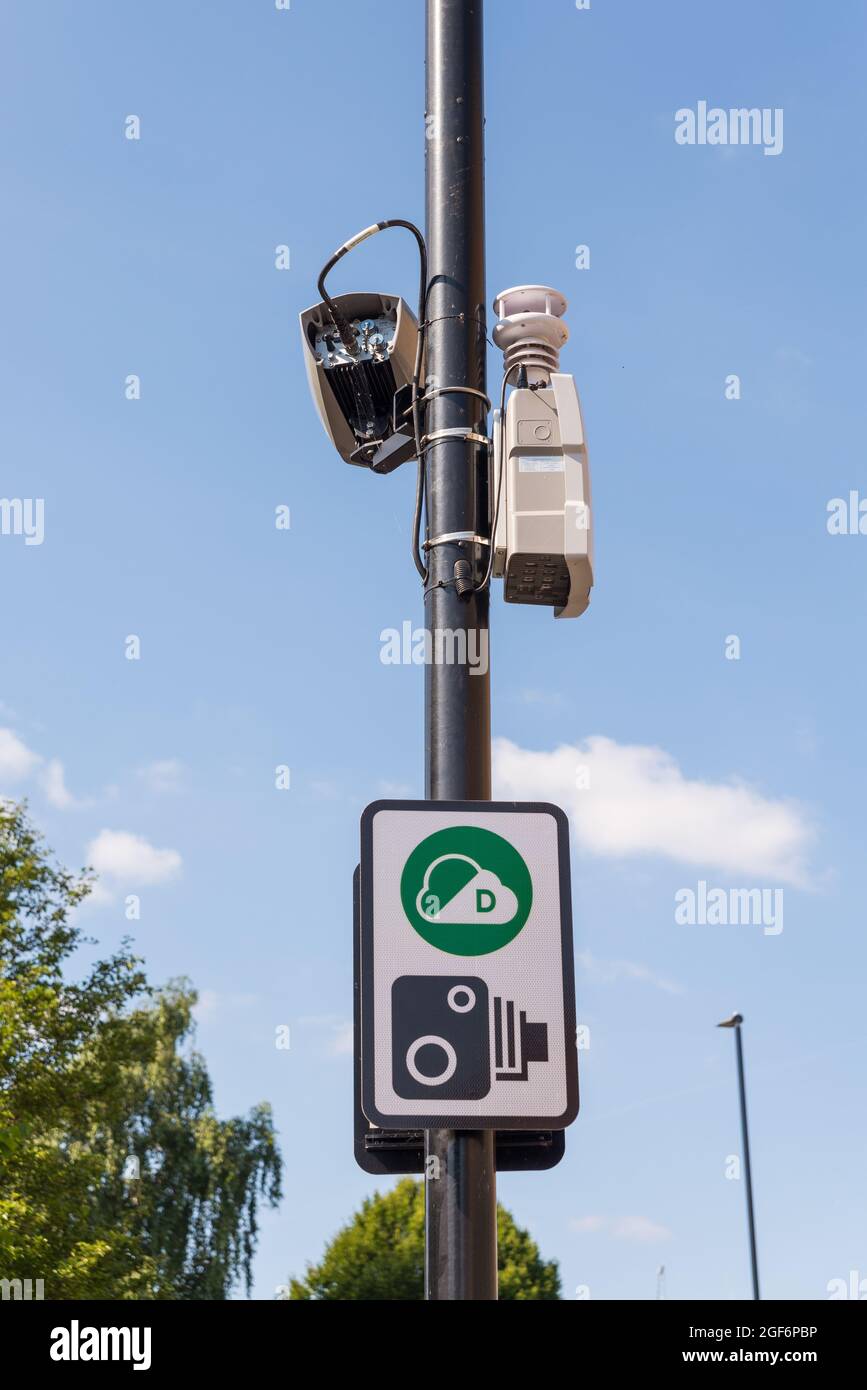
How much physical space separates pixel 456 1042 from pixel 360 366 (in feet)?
8.00

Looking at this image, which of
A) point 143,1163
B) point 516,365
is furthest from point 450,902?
point 143,1163

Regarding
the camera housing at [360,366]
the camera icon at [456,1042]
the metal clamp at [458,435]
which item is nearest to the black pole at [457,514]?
the metal clamp at [458,435]

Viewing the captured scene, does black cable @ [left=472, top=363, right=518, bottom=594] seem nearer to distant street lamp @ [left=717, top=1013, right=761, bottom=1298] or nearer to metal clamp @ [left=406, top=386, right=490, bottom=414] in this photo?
metal clamp @ [left=406, top=386, right=490, bottom=414]

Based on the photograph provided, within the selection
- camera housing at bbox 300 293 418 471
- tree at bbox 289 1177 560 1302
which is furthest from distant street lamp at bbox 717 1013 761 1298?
camera housing at bbox 300 293 418 471

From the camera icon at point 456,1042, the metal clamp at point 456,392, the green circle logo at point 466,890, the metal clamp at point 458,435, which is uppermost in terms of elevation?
the metal clamp at point 456,392

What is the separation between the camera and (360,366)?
4875mm

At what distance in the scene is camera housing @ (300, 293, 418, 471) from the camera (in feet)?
15.6

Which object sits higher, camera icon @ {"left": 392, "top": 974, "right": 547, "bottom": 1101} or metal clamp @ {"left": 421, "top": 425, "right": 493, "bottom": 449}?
metal clamp @ {"left": 421, "top": 425, "right": 493, "bottom": 449}

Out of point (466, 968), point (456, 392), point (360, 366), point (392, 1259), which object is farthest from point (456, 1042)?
point (392, 1259)

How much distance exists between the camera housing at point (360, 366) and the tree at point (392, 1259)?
55194 millimetres

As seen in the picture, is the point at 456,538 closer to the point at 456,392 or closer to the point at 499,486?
the point at 499,486

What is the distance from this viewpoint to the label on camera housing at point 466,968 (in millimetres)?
3326

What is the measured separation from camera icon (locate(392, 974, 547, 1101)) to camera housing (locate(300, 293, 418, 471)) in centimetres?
215

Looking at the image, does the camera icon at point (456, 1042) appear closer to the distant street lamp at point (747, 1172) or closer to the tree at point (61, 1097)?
the tree at point (61, 1097)
